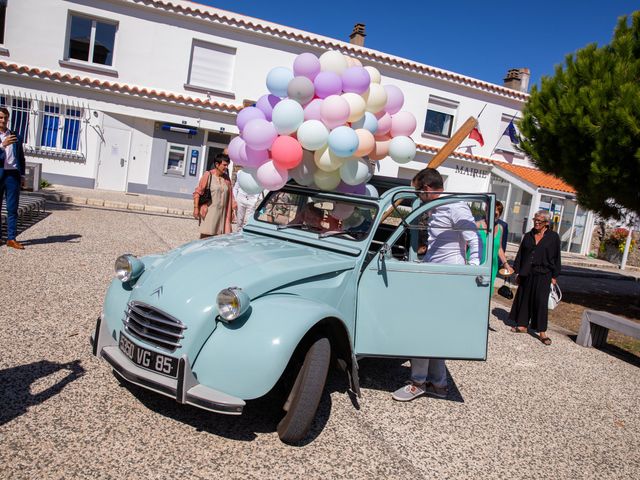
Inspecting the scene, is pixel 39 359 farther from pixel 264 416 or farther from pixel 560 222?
pixel 560 222

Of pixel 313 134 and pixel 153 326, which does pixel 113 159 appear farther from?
pixel 153 326

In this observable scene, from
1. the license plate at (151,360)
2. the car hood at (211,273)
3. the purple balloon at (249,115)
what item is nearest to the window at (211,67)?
the purple balloon at (249,115)

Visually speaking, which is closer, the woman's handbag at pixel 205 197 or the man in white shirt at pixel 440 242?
the man in white shirt at pixel 440 242

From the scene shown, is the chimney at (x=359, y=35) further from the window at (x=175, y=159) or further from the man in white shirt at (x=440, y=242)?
the man in white shirt at (x=440, y=242)

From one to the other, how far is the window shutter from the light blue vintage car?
1481cm

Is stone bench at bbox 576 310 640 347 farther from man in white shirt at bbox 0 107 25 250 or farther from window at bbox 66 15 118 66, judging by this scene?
window at bbox 66 15 118 66

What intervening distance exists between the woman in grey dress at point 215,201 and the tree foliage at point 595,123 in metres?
6.61

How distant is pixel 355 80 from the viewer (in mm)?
4074

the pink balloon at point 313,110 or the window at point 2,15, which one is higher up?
Result: the window at point 2,15

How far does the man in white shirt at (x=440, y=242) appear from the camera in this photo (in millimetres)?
4066

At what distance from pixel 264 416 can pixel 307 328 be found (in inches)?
35.0

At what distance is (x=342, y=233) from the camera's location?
4031mm

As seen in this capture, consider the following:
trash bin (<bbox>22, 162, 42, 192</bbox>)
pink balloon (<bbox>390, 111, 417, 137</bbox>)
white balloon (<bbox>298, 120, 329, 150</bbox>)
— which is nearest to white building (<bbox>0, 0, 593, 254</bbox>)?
trash bin (<bbox>22, 162, 42, 192</bbox>)

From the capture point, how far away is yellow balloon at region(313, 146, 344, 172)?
13.2 ft
